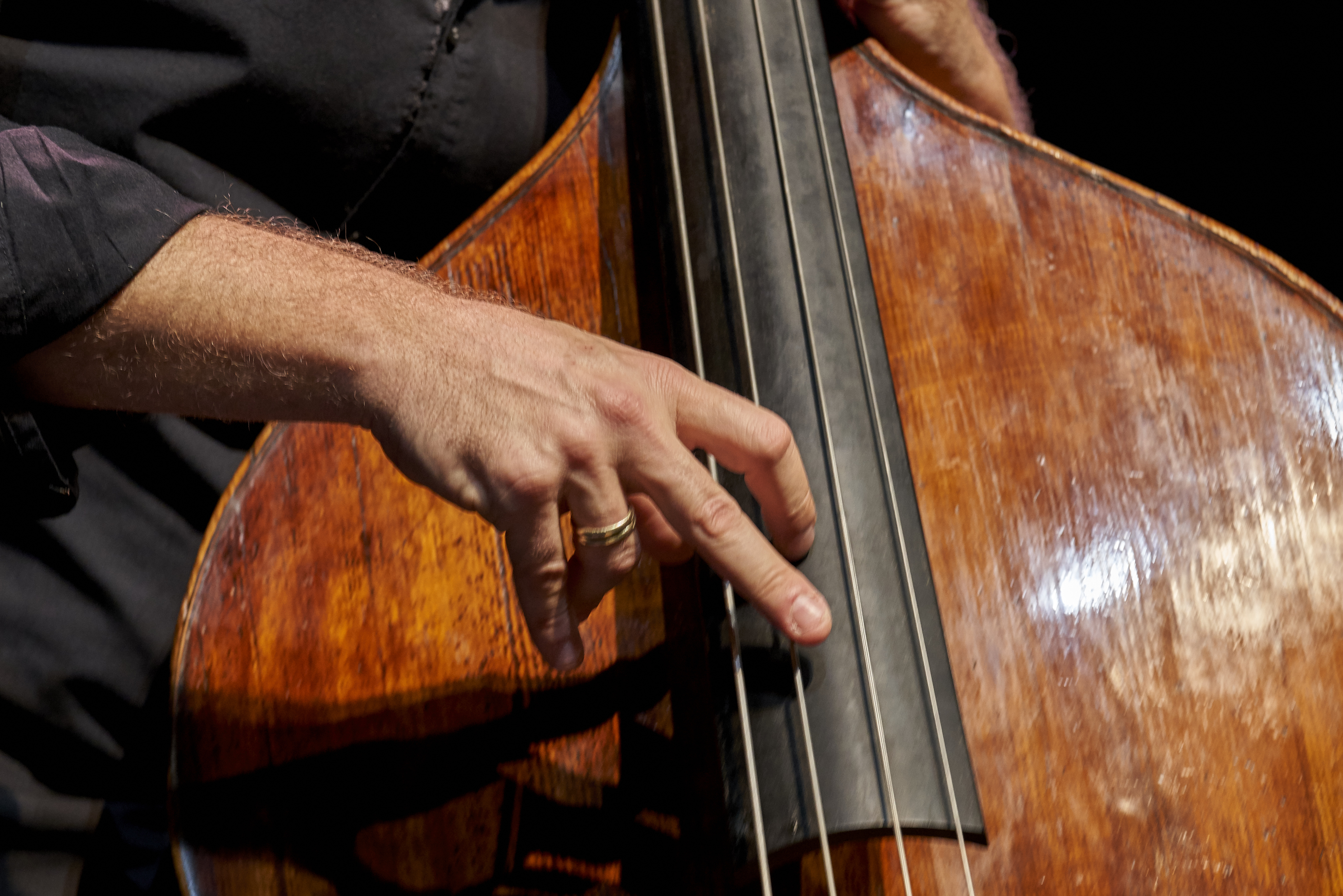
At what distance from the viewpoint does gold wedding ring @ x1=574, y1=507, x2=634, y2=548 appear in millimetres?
489

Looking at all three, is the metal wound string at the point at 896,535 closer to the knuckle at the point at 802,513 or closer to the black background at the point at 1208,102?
the knuckle at the point at 802,513

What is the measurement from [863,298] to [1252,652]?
354mm

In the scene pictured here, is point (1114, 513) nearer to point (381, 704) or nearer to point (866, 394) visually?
point (866, 394)

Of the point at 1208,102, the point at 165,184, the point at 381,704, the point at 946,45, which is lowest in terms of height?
the point at 381,704

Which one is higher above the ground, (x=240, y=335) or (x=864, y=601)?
(x=240, y=335)

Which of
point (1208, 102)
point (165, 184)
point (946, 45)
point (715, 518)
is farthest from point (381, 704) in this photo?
point (1208, 102)

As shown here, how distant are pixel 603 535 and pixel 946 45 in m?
0.83

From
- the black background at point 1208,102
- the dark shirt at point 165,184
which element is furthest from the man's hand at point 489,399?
the black background at point 1208,102

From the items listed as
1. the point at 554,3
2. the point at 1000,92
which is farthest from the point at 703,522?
the point at 1000,92

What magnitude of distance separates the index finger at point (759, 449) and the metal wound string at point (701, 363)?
2 centimetres

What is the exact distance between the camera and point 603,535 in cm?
49

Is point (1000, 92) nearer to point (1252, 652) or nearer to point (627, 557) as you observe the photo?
point (1252, 652)

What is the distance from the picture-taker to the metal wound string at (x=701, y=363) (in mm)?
460

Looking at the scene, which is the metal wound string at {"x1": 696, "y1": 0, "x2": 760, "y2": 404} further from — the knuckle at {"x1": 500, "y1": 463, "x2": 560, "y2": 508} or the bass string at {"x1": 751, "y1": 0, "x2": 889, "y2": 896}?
the knuckle at {"x1": 500, "y1": 463, "x2": 560, "y2": 508}
